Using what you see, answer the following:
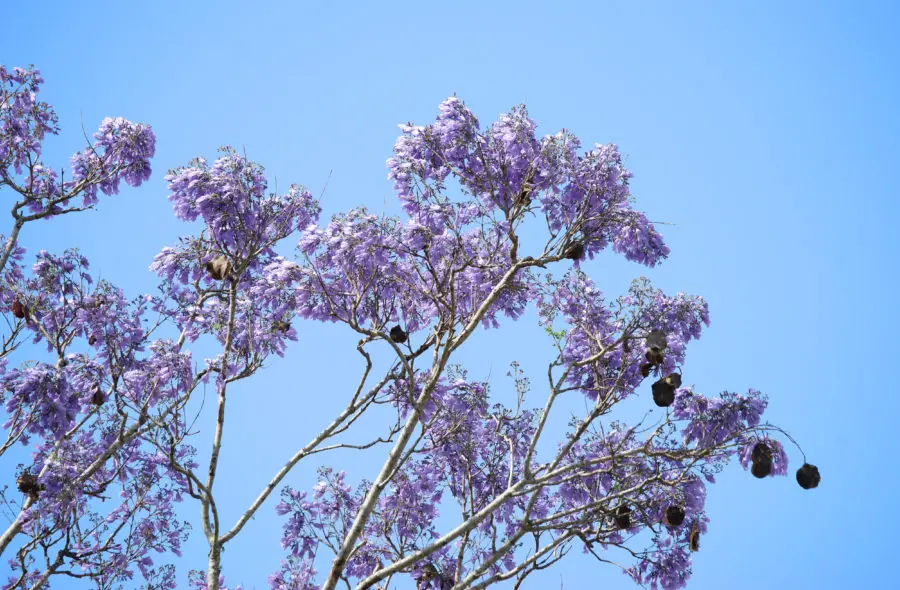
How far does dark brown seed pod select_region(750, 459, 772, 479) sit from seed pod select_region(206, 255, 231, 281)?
6491 millimetres

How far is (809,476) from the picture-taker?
25.8 feet

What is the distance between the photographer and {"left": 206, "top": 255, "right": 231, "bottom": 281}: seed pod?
32.0 ft

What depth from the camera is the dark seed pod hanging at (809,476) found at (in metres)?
7.84

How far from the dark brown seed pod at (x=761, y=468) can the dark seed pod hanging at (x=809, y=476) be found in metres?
0.52

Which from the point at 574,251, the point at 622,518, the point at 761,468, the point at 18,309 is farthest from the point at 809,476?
the point at 18,309

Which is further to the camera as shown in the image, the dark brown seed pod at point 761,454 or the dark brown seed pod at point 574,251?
the dark brown seed pod at point 574,251

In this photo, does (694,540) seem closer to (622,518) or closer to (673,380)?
(622,518)

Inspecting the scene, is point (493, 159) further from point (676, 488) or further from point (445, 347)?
point (676, 488)

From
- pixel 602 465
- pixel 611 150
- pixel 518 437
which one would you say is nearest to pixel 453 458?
pixel 518 437

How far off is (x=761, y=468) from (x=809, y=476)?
601 mm

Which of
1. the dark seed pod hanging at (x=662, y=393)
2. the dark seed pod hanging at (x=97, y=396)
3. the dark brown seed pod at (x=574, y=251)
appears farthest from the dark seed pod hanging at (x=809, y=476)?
the dark seed pod hanging at (x=97, y=396)

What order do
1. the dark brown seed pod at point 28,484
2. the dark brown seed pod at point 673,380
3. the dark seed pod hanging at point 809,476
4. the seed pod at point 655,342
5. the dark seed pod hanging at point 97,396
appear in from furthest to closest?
the dark seed pod hanging at point 97,396 < the dark brown seed pod at point 28,484 < the seed pod at point 655,342 < the dark brown seed pod at point 673,380 < the dark seed pod hanging at point 809,476

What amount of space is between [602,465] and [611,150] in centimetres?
407

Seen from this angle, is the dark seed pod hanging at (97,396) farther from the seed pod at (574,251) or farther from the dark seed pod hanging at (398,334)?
the seed pod at (574,251)
